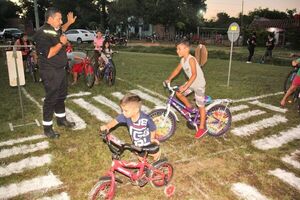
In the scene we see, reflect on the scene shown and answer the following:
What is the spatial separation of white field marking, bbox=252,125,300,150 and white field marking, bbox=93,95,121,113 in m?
4.15

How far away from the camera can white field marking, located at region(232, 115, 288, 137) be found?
7.15 metres

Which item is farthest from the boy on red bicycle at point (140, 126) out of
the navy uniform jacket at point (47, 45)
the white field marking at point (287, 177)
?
the navy uniform jacket at point (47, 45)

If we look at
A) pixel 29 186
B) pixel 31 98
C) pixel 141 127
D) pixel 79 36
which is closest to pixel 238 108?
pixel 141 127

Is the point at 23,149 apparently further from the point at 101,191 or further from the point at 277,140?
the point at 277,140

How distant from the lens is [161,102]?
379 inches

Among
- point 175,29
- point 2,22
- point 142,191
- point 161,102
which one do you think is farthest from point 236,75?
point 2,22

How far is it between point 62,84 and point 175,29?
46.6m

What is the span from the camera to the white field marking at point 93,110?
315 inches

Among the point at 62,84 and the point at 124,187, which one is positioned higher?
the point at 62,84

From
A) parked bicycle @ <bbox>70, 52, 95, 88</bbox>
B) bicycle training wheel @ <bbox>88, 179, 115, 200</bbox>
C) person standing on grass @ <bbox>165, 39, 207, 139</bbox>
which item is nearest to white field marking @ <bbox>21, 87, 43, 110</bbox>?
parked bicycle @ <bbox>70, 52, 95, 88</bbox>

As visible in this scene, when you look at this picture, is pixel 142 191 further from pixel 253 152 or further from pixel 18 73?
pixel 18 73

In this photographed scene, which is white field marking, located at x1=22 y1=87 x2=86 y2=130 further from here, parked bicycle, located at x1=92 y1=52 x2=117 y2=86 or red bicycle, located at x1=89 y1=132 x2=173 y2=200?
red bicycle, located at x1=89 y1=132 x2=173 y2=200

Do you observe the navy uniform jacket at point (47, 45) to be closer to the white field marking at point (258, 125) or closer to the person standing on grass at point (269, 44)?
the white field marking at point (258, 125)

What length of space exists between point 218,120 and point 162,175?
2.65 metres
